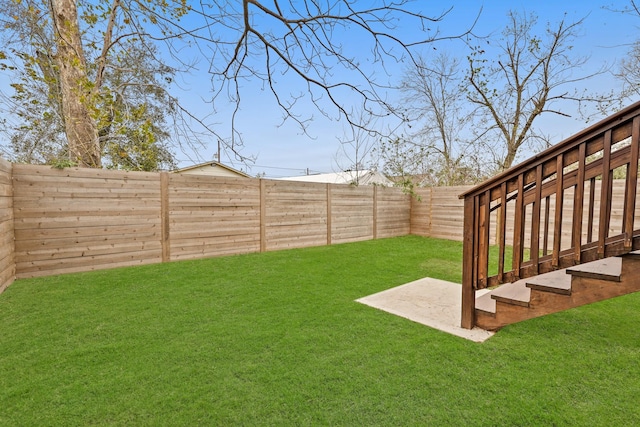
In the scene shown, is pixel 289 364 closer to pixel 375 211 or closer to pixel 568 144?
pixel 568 144

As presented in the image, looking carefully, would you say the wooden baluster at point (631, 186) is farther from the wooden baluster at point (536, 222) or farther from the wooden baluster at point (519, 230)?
the wooden baluster at point (519, 230)

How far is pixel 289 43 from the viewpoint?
2.80m

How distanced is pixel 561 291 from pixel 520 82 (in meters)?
11.0

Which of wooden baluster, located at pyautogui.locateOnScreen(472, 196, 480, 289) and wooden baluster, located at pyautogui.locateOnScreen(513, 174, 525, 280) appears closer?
wooden baluster, located at pyautogui.locateOnScreen(513, 174, 525, 280)

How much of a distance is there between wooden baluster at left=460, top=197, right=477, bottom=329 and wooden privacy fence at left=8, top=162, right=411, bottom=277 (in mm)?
4503

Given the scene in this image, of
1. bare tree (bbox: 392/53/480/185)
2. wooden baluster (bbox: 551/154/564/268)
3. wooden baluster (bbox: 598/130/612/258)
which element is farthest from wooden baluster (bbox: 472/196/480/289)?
bare tree (bbox: 392/53/480/185)

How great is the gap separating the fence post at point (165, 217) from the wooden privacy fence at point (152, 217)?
16 mm

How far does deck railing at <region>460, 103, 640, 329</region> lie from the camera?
5.85 ft

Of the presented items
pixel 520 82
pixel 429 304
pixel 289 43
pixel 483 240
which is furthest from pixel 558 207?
pixel 520 82

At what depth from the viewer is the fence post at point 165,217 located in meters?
5.03

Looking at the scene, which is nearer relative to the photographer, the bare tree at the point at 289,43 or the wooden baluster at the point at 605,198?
the wooden baluster at the point at 605,198

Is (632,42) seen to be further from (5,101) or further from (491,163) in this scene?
(5,101)

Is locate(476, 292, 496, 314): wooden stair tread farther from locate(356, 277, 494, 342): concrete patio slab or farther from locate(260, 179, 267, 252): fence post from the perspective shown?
locate(260, 179, 267, 252): fence post

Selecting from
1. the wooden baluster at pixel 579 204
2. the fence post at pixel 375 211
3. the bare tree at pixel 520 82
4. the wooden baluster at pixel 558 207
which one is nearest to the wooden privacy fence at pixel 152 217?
the fence post at pixel 375 211
